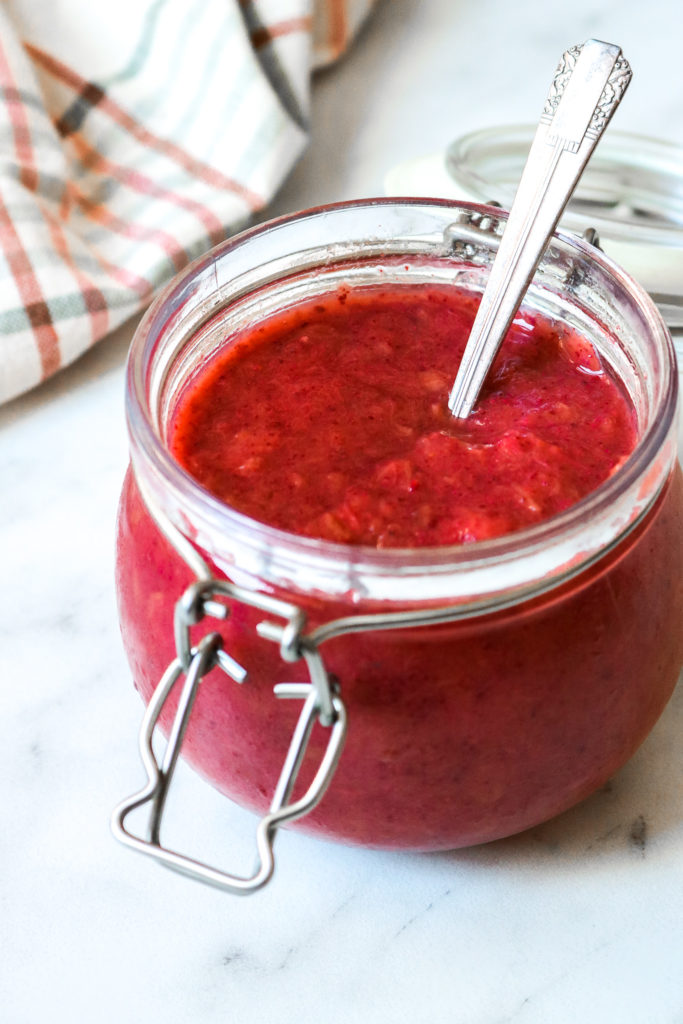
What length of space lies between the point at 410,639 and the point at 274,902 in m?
0.30

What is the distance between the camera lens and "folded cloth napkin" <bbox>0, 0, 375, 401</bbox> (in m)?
1.49

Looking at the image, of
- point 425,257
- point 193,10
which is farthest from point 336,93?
point 425,257

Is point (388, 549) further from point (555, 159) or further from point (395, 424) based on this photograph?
point (555, 159)

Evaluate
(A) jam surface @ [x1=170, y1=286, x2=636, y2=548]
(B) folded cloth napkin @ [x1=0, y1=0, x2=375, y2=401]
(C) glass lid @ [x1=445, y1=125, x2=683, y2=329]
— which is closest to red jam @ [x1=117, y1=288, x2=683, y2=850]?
(A) jam surface @ [x1=170, y1=286, x2=636, y2=548]

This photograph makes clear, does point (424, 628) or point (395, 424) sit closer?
point (424, 628)

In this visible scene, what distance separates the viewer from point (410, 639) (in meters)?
0.77

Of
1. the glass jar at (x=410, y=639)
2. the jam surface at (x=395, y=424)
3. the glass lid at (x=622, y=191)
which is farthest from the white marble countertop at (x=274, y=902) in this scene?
the glass lid at (x=622, y=191)

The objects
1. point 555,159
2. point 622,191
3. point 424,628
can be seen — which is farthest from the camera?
point 622,191

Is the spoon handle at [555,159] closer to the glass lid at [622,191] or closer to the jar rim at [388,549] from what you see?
the jar rim at [388,549]

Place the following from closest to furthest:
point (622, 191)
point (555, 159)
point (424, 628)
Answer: point (424, 628), point (555, 159), point (622, 191)

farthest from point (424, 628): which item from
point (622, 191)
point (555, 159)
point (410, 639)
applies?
point (622, 191)

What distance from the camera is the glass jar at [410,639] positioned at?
2.40 feet

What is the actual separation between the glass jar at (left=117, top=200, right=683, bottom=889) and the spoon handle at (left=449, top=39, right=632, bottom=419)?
0.09 m

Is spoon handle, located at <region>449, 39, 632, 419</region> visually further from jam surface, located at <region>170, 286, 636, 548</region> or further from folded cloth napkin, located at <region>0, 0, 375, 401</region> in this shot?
folded cloth napkin, located at <region>0, 0, 375, 401</region>
